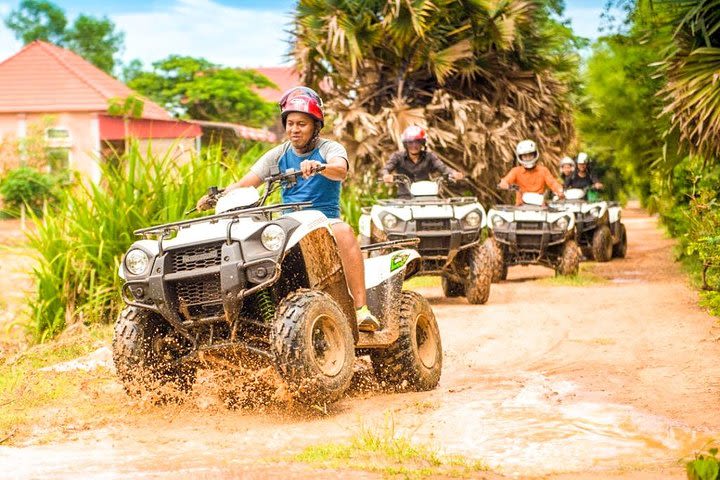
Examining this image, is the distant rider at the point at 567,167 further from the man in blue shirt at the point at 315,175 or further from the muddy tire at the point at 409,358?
the man in blue shirt at the point at 315,175

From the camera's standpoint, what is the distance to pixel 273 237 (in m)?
6.19

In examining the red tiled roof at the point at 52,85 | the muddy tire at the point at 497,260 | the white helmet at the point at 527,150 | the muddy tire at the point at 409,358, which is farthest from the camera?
the red tiled roof at the point at 52,85

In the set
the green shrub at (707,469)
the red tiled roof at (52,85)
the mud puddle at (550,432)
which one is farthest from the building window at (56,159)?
the green shrub at (707,469)

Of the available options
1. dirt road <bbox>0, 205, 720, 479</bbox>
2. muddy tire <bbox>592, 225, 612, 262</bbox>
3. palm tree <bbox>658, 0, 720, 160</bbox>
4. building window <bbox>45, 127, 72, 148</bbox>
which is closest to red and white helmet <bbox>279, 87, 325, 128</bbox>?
dirt road <bbox>0, 205, 720, 479</bbox>

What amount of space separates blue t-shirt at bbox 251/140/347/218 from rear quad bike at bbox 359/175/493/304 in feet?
17.9

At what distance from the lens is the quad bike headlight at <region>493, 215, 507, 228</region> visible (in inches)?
619

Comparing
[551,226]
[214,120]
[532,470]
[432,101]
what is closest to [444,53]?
[432,101]

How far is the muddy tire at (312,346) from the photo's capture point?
19.7 feet

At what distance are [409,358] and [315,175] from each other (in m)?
1.33

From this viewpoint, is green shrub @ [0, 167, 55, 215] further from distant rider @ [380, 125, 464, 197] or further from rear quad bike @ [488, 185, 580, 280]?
distant rider @ [380, 125, 464, 197]

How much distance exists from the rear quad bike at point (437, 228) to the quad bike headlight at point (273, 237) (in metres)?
6.48

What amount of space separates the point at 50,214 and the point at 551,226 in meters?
7.11

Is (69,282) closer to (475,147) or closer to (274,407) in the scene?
(274,407)

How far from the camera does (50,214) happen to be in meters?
11.6
